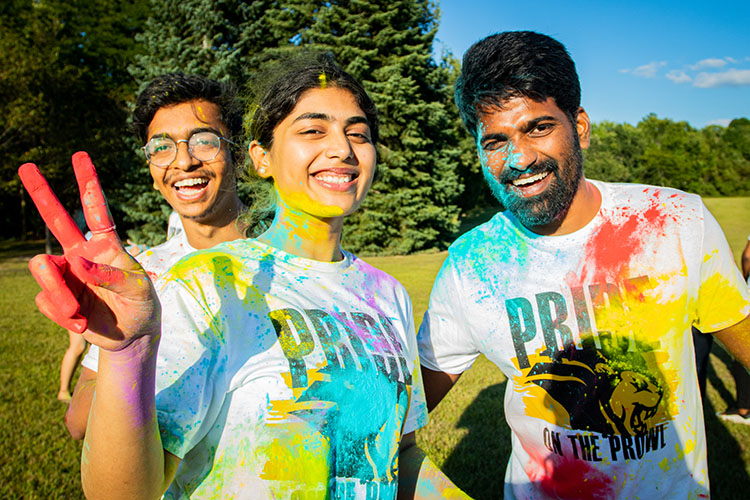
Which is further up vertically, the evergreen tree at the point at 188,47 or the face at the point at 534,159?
the evergreen tree at the point at 188,47

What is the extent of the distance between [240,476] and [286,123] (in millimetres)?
1231

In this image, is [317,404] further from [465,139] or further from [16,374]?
[465,139]

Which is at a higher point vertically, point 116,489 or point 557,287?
point 557,287

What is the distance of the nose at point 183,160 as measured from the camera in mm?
2596

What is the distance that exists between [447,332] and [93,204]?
1613mm

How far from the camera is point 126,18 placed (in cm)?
2634

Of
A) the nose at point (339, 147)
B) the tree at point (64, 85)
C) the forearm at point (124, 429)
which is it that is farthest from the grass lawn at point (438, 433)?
the tree at point (64, 85)

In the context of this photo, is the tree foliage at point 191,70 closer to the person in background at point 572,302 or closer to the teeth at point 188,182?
the teeth at point 188,182

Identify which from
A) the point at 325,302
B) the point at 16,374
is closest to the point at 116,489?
the point at 325,302

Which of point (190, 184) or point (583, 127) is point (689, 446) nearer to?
point (583, 127)

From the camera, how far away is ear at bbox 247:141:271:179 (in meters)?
2.04

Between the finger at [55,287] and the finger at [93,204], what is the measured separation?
0.48 ft

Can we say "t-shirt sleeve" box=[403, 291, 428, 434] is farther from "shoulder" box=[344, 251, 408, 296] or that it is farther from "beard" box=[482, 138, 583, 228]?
"beard" box=[482, 138, 583, 228]

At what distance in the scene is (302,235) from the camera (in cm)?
188
